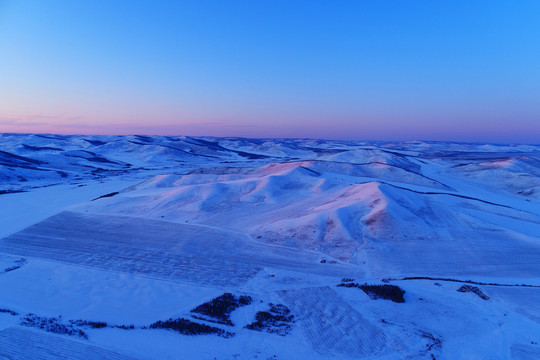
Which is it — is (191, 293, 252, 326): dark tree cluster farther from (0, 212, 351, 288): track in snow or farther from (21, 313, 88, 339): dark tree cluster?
(21, 313, 88, 339): dark tree cluster

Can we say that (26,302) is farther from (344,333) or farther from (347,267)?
(347,267)

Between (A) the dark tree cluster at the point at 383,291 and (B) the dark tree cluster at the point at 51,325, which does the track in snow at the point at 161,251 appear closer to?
(A) the dark tree cluster at the point at 383,291

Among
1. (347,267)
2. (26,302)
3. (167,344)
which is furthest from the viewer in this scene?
(347,267)

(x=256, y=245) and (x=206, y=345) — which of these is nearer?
(x=206, y=345)

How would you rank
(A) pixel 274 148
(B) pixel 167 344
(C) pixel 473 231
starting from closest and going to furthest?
(B) pixel 167 344 → (C) pixel 473 231 → (A) pixel 274 148

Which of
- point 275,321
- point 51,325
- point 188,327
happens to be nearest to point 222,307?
point 188,327

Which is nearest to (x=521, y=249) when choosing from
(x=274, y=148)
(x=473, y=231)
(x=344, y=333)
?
(x=473, y=231)
